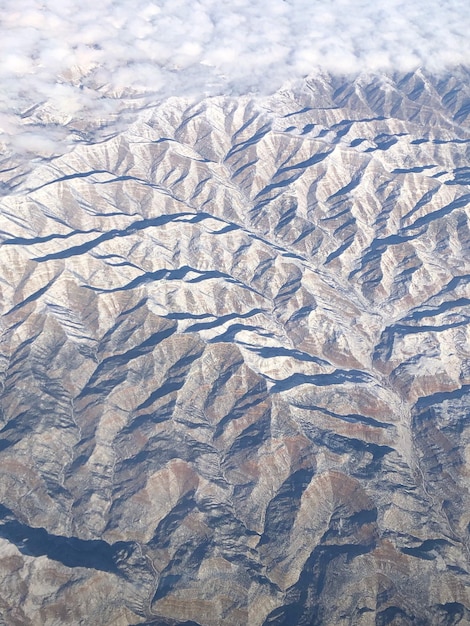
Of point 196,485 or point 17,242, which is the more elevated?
point 17,242

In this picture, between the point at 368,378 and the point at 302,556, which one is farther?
the point at 368,378

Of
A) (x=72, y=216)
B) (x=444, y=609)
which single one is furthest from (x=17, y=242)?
(x=444, y=609)

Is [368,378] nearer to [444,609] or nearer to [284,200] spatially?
[444,609]

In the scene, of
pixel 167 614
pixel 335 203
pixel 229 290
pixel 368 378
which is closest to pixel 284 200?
pixel 335 203

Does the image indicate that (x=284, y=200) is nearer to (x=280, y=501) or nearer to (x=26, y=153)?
(x=26, y=153)

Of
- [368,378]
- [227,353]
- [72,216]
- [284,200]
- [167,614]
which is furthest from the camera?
[284,200]

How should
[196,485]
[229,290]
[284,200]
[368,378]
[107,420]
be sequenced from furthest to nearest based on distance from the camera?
[284,200] < [229,290] < [368,378] < [107,420] < [196,485]
